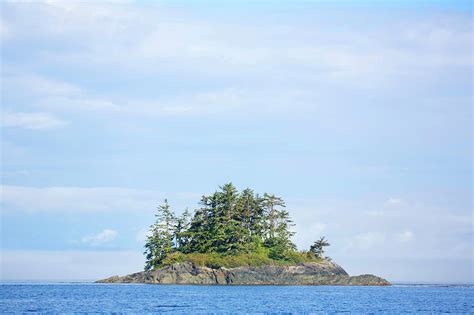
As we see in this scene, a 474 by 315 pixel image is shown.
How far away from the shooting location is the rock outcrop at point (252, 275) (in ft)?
485

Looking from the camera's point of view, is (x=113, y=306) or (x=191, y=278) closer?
(x=113, y=306)

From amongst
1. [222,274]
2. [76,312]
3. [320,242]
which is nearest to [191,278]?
[222,274]

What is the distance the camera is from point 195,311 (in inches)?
3051

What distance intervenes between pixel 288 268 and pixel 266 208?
662 inches

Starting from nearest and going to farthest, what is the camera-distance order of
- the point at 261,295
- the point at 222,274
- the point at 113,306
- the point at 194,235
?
1. the point at 113,306
2. the point at 261,295
3. the point at 222,274
4. the point at 194,235

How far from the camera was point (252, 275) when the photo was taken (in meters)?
149

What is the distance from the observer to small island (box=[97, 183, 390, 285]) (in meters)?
149

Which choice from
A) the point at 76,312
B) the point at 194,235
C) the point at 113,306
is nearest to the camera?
the point at 76,312

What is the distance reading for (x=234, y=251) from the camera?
497 feet

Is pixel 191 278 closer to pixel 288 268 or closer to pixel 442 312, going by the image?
pixel 288 268

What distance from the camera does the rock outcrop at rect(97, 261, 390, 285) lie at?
485 feet

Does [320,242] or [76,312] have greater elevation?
[320,242]

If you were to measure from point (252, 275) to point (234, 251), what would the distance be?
22.5ft

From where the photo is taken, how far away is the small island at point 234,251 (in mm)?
149000
